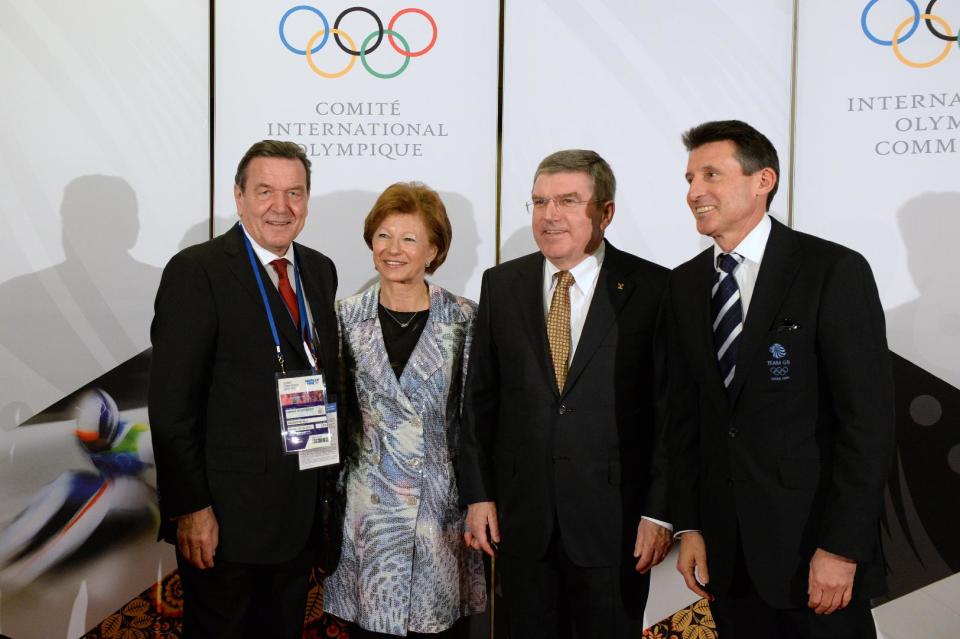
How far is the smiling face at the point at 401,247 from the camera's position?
2658mm

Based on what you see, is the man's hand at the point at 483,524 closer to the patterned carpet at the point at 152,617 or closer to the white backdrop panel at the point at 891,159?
the patterned carpet at the point at 152,617

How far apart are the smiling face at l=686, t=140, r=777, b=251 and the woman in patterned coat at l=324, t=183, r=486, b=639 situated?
0.87m

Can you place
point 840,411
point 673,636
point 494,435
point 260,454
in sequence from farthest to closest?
point 673,636 → point 494,435 → point 260,454 → point 840,411

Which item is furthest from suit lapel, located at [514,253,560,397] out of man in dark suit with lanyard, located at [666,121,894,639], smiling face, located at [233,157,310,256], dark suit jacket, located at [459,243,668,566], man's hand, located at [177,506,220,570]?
man's hand, located at [177,506,220,570]

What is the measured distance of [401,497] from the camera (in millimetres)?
2531

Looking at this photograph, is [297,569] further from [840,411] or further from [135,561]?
[840,411]

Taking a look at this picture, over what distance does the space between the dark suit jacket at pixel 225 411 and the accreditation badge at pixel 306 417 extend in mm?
34

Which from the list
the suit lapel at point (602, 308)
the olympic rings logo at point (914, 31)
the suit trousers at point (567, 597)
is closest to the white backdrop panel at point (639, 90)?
the olympic rings logo at point (914, 31)

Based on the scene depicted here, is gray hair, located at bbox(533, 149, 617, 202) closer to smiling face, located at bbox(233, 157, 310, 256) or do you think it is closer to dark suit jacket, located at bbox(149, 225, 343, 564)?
smiling face, located at bbox(233, 157, 310, 256)

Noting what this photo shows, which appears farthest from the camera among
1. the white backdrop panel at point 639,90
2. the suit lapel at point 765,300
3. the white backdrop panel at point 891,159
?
the white backdrop panel at point 639,90

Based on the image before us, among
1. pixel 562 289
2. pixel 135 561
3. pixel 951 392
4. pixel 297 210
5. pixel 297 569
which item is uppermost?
pixel 297 210

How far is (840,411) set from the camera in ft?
6.61

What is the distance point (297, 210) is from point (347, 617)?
1.27m

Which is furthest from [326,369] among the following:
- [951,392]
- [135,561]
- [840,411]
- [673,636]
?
[951,392]
